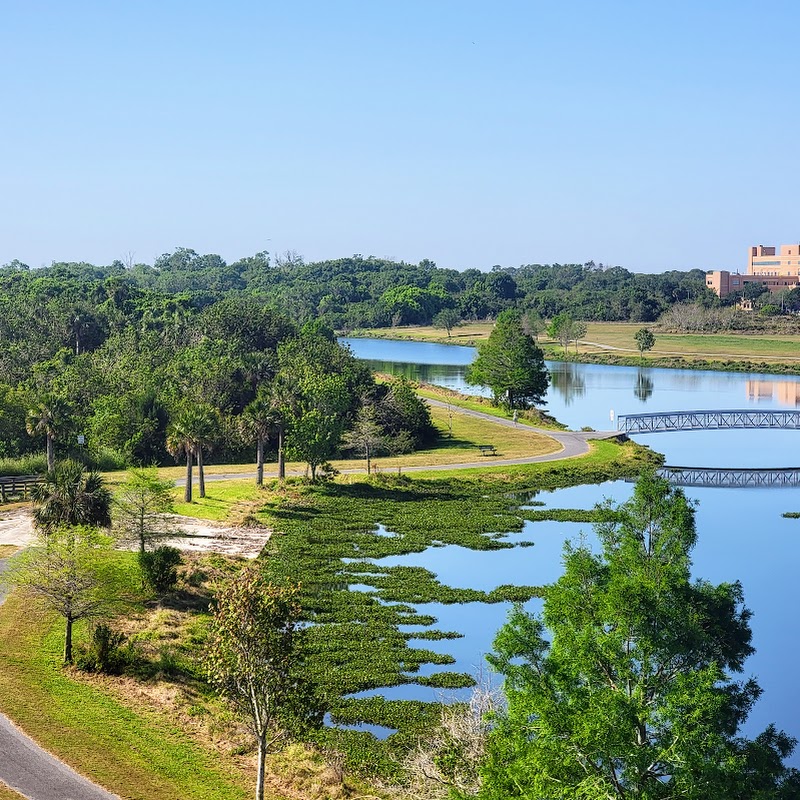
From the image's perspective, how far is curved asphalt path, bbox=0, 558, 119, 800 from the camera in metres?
30.1

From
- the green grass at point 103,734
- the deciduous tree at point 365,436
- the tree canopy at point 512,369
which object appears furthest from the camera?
the tree canopy at point 512,369

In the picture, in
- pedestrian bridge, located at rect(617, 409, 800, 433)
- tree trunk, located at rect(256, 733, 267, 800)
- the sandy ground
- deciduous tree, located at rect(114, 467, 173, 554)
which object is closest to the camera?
tree trunk, located at rect(256, 733, 267, 800)

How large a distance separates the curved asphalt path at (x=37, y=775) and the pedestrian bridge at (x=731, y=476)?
6450 cm

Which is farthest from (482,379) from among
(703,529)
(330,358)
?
(703,529)

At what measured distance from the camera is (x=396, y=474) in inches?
3285

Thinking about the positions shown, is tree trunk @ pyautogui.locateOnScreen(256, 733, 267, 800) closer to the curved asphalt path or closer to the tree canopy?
the curved asphalt path

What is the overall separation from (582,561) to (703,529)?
4577cm

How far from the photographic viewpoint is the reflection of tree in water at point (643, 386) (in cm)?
14038

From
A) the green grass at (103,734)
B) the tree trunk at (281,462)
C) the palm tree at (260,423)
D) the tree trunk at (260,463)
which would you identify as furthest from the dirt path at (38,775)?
the tree trunk at (281,462)

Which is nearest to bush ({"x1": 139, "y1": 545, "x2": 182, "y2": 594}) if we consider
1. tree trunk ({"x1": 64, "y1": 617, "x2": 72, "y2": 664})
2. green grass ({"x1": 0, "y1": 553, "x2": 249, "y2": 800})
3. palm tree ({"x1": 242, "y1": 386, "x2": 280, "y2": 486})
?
green grass ({"x1": 0, "y1": 553, "x2": 249, "y2": 800})

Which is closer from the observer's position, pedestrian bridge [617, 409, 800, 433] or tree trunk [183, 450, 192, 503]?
tree trunk [183, 450, 192, 503]

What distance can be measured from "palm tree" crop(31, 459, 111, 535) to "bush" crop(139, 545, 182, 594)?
3084mm

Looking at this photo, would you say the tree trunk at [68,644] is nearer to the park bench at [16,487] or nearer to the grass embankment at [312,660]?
the grass embankment at [312,660]

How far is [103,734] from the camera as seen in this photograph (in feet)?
114
